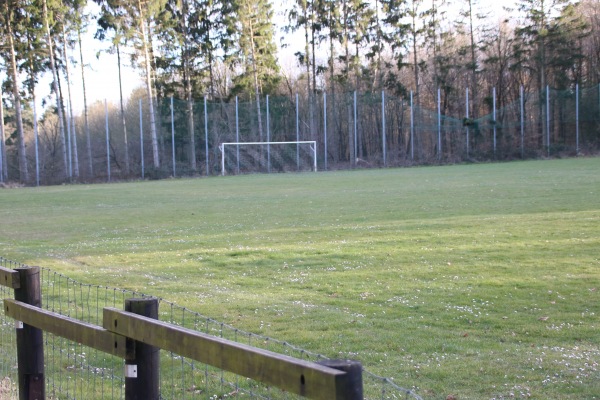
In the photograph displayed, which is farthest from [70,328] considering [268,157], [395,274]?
[268,157]

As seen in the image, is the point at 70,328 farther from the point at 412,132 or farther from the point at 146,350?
the point at 412,132

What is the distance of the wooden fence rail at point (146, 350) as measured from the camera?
217 cm

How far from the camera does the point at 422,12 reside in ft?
201

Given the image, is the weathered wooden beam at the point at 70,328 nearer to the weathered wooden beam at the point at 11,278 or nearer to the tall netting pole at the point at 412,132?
the weathered wooden beam at the point at 11,278

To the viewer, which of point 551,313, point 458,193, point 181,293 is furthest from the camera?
point 458,193

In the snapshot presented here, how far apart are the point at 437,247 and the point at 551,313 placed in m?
4.83

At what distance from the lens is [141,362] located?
3.24 m

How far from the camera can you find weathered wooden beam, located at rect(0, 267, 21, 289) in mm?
4395

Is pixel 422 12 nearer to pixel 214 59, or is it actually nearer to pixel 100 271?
pixel 214 59

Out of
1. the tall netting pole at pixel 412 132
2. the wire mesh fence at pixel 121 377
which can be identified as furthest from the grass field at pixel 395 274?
the tall netting pole at pixel 412 132

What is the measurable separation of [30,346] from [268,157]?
49927mm

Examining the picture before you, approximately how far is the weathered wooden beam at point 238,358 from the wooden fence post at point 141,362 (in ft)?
0.21

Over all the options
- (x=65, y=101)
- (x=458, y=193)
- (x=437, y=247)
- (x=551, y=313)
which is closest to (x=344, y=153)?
(x=65, y=101)

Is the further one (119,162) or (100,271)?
(119,162)
